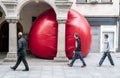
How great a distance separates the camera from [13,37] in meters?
20.1

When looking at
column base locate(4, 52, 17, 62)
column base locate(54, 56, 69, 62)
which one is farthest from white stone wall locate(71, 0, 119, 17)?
column base locate(4, 52, 17, 62)

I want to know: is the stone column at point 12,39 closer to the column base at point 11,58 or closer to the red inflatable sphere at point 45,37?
the column base at point 11,58

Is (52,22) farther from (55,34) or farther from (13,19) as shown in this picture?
(13,19)

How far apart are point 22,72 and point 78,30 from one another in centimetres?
623

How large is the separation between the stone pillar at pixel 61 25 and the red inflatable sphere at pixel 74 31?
856 millimetres

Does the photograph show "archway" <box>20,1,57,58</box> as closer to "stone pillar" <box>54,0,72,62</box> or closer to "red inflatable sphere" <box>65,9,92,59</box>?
"red inflatable sphere" <box>65,9,92,59</box>

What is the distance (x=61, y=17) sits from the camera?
66.4 ft

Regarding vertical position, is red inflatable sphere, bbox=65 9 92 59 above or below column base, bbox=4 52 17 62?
above

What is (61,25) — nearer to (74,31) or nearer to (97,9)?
(74,31)

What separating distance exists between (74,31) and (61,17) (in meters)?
1.57

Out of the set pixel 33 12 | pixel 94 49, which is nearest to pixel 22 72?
pixel 33 12

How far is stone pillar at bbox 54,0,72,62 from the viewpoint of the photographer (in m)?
20.2

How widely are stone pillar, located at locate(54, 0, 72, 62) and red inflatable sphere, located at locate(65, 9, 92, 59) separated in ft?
2.81

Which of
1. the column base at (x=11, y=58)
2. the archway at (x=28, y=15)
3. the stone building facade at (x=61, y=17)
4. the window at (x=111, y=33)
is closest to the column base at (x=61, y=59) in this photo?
the stone building facade at (x=61, y=17)
